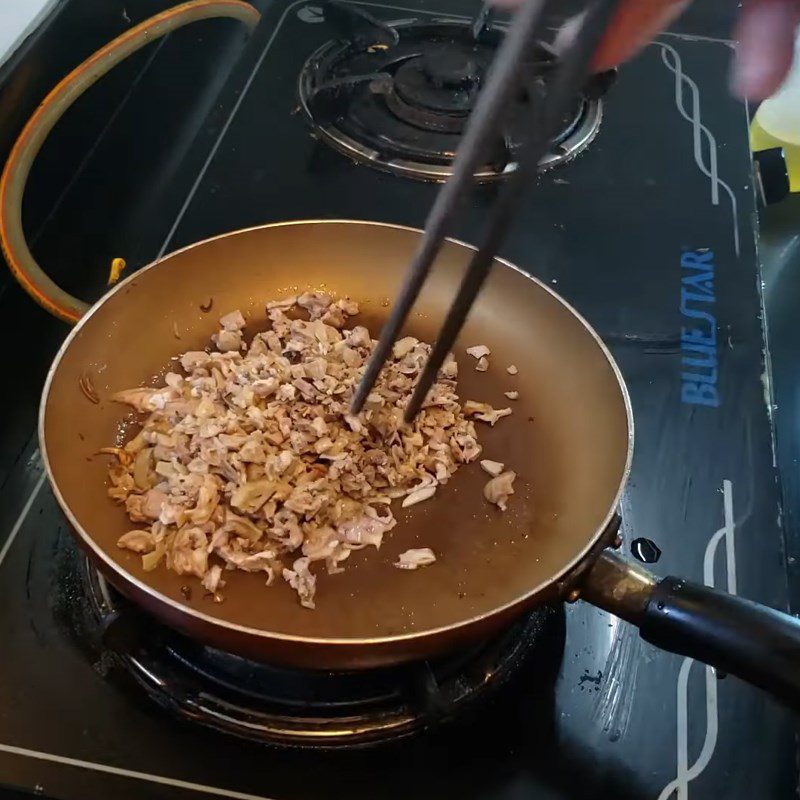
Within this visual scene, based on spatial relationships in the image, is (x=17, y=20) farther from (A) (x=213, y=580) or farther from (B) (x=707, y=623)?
(B) (x=707, y=623)

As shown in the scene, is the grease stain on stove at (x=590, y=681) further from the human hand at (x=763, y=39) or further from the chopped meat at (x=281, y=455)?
the human hand at (x=763, y=39)

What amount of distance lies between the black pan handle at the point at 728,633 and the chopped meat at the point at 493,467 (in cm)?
21

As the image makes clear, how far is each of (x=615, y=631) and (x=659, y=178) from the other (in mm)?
658

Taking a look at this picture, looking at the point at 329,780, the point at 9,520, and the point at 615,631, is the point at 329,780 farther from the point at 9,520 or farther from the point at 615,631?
the point at 9,520

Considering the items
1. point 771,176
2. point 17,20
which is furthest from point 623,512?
point 17,20

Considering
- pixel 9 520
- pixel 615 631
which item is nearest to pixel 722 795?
pixel 615 631

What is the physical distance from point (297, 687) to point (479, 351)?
0.38m

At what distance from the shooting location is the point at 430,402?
0.80m

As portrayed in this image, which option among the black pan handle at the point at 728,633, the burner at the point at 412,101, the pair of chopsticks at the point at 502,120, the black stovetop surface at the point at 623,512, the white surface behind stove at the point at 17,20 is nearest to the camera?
the pair of chopsticks at the point at 502,120

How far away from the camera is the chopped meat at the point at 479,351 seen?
2.83 feet

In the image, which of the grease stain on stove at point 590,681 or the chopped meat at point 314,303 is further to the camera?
the chopped meat at point 314,303

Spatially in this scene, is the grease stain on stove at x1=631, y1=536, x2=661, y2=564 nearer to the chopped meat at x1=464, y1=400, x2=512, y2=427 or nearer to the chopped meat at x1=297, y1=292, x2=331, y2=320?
the chopped meat at x1=464, y1=400, x2=512, y2=427

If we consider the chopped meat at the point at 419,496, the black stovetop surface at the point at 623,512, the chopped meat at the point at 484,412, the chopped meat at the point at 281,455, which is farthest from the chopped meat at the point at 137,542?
the chopped meat at the point at 484,412

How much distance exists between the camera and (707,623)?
56 cm
